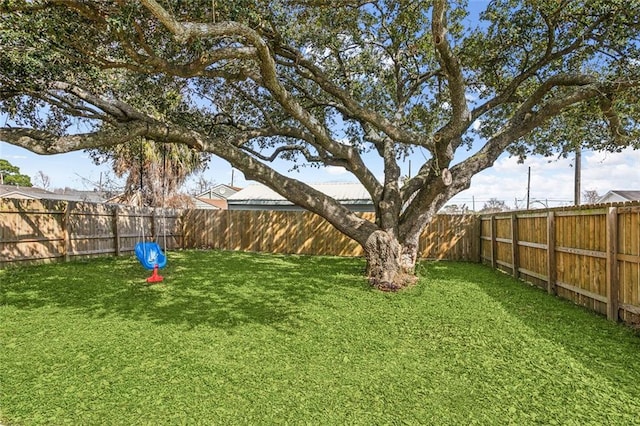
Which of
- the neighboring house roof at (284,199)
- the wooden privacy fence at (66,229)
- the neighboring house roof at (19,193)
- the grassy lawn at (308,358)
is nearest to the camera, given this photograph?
the grassy lawn at (308,358)

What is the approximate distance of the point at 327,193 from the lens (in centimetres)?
1689

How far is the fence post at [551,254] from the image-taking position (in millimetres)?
5844

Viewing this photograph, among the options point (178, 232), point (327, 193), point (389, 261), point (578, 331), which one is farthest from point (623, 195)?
point (178, 232)

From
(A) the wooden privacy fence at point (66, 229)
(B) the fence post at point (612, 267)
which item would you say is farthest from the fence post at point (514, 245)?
(A) the wooden privacy fence at point (66, 229)

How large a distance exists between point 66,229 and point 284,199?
885 centimetres

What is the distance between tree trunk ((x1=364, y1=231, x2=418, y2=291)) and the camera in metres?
6.45

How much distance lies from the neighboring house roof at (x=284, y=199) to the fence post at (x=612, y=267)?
38.2ft

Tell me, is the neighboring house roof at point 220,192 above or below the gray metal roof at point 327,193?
above

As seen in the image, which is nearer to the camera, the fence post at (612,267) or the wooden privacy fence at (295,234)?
the fence post at (612,267)

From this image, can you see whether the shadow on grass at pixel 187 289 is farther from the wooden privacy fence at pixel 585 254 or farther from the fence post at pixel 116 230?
the wooden privacy fence at pixel 585 254

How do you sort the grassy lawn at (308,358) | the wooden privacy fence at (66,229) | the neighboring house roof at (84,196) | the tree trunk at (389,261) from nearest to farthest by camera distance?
the grassy lawn at (308,358)
the tree trunk at (389,261)
the wooden privacy fence at (66,229)
the neighboring house roof at (84,196)

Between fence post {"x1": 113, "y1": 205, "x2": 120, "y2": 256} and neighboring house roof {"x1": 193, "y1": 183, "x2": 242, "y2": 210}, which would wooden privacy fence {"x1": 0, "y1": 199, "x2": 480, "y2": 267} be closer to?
fence post {"x1": 113, "y1": 205, "x2": 120, "y2": 256}

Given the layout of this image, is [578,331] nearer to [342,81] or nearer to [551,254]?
[551,254]

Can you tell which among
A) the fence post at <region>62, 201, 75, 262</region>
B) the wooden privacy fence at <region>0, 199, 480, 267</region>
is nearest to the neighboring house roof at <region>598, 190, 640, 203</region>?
the wooden privacy fence at <region>0, 199, 480, 267</region>
